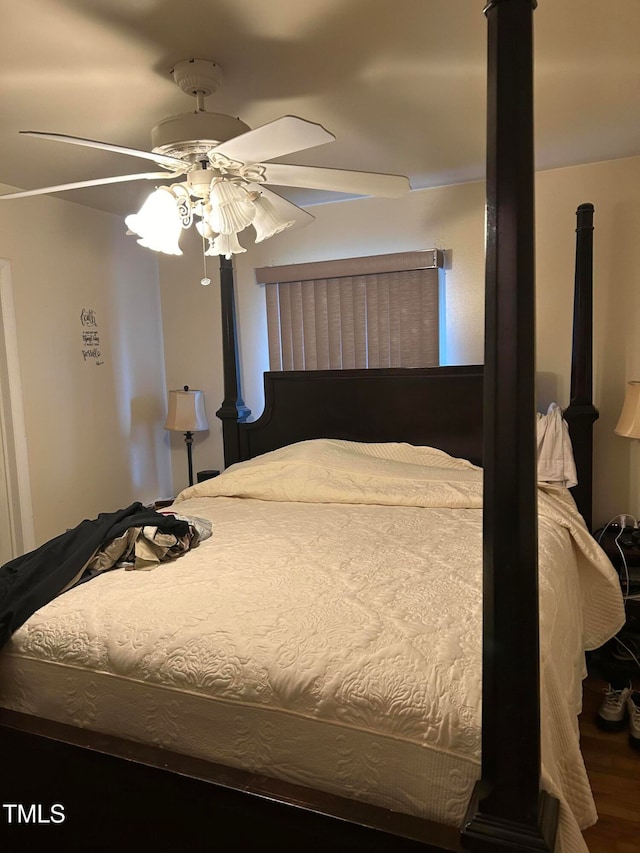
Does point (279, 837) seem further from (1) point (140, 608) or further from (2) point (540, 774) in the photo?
(1) point (140, 608)

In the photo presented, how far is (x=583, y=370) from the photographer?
2.95m

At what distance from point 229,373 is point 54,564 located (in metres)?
1.87

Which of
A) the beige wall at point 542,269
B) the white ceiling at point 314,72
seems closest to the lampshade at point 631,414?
the beige wall at point 542,269

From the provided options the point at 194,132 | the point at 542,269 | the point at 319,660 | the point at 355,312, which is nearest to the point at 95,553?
the point at 319,660

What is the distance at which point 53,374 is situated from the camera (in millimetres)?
3283

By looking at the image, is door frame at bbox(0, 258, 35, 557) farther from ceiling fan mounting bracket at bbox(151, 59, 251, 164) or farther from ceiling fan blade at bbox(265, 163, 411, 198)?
ceiling fan blade at bbox(265, 163, 411, 198)

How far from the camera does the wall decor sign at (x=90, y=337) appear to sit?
347 centimetres

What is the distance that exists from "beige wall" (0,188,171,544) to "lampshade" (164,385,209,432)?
25 centimetres

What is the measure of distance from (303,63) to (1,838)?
7.36ft

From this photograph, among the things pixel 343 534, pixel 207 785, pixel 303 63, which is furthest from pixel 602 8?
pixel 207 785

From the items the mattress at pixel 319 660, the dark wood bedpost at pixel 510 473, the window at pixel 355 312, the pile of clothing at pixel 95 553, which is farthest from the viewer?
the window at pixel 355 312

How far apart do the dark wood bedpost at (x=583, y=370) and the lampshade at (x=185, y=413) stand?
2048mm

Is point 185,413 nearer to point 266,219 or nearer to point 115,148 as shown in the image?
point 266,219

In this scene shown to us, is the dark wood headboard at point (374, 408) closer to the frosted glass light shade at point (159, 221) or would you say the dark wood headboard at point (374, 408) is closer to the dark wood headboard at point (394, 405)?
the dark wood headboard at point (394, 405)
